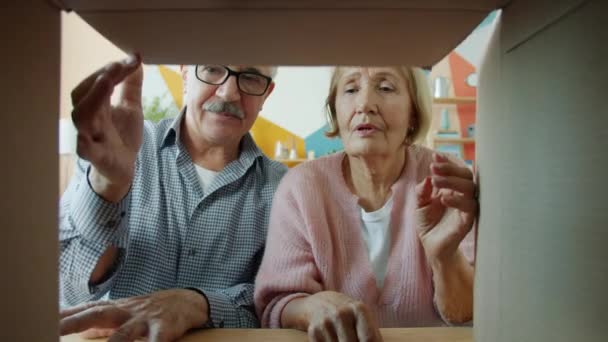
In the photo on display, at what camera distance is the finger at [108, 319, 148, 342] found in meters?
0.47

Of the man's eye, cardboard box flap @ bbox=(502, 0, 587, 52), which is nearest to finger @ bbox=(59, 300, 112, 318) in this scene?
cardboard box flap @ bbox=(502, 0, 587, 52)

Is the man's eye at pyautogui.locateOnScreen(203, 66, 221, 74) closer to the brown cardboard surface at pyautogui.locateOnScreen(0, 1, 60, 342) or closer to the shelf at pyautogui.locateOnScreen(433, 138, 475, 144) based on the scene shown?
the brown cardboard surface at pyautogui.locateOnScreen(0, 1, 60, 342)

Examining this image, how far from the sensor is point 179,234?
0.87 meters

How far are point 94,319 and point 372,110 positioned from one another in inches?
27.5

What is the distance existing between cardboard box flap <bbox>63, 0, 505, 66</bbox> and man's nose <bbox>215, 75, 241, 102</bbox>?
0.57 metres

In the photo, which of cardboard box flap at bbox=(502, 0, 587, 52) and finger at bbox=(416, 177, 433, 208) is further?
finger at bbox=(416, 177, 433, 208)

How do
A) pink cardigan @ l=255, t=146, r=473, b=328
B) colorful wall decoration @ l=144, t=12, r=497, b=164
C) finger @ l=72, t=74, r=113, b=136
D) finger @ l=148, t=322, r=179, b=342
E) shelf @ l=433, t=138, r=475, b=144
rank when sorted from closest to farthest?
finger @ l=72, t=74, r=113, b=136 → finger @ l=148, t=322, r=179, b=342 → pink cardigan @ l=255, t=146, r=473, b=328 → shelf @ l=433, t=138, r=475, b=144 → colorful wall decoration @ l=144, t=12, r=497, b=164

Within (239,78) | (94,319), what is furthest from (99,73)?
(239,78)

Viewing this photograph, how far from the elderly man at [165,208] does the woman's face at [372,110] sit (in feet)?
0.65

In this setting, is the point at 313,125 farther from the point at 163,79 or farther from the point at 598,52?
the point at 598,52

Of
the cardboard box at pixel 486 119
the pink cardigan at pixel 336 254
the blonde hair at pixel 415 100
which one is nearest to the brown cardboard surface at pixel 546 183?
the cardboard box at pixel 486 119

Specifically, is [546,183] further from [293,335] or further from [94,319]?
[94,319]

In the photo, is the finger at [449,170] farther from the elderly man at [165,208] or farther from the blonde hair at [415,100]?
the blonde hair at [415,100]

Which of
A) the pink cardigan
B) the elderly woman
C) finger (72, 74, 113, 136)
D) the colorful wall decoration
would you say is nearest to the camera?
finger (72, 74, 113, 136)
